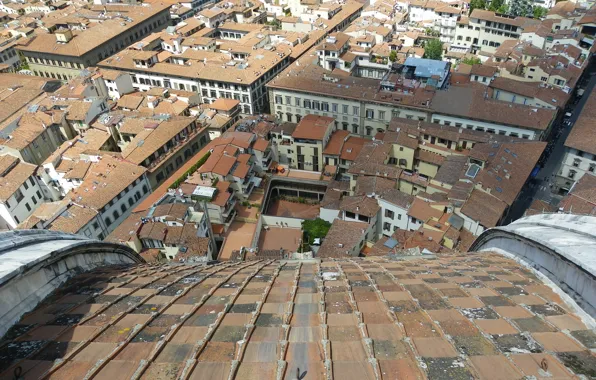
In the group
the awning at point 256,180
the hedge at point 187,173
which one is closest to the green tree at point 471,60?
the awning at point 256,180

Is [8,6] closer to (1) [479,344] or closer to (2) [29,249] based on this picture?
(2) [29,249]

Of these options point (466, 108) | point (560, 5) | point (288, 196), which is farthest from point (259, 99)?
point (560, 5)

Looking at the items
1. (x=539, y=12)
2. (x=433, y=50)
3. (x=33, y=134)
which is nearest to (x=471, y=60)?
(x=433, y=50)

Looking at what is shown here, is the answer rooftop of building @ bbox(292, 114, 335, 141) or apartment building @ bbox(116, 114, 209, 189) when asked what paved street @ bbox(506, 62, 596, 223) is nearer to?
rooftop of building @ bbox(292, 114, 335, 141)

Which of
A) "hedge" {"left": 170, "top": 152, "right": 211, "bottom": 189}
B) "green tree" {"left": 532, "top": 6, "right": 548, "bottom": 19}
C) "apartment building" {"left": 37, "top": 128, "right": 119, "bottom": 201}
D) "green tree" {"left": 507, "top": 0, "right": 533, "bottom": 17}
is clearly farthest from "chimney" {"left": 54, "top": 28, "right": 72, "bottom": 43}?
"green tree" {"left": 532, "top": 6, "right": 548, "bottom": 19}

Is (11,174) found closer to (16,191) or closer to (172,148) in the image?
(16,191)

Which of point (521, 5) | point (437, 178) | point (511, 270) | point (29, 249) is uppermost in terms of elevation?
point (29, 249)
